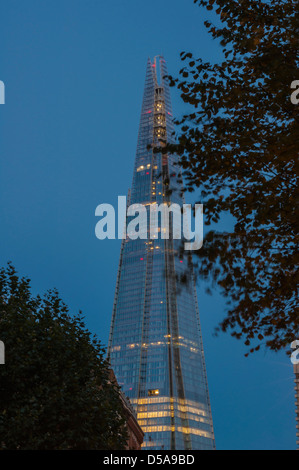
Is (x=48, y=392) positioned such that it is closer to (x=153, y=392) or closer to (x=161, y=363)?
(x=153, y=392)

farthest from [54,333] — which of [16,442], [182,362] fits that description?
[182,362]

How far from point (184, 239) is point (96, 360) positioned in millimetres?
15414

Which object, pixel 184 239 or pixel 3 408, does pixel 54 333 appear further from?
pixel 184 239

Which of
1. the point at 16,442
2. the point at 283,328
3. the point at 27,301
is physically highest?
the point at 27,301

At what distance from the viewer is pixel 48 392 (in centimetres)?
2456

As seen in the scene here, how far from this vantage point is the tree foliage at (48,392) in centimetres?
2381

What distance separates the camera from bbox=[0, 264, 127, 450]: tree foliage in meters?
23.8

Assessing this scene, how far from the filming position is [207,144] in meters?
17.1

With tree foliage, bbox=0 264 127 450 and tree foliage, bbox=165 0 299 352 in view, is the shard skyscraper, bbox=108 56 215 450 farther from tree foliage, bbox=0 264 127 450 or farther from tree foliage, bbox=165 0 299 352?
tree foliage, bbox=165 0 299 352
